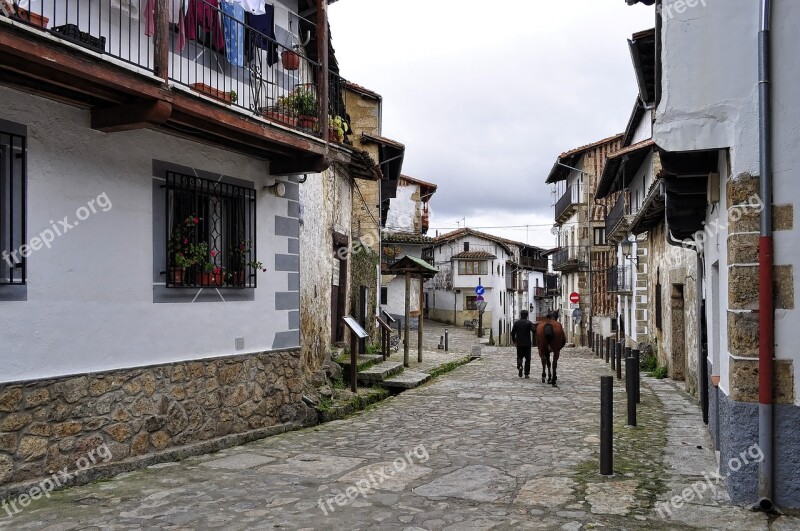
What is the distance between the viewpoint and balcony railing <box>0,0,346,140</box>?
6141mm

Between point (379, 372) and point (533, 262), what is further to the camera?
point (533, 262)

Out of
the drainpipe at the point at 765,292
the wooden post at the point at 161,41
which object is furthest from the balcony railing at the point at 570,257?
the wooden post at the point at 161,41

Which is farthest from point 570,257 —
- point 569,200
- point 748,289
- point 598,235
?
point 748,289

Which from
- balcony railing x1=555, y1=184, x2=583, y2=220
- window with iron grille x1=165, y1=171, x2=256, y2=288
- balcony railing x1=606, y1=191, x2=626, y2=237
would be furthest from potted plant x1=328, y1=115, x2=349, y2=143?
balcony railing x1=555, y1=184, x2=583, y2=220

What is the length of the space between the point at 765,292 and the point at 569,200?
35623 millimetres

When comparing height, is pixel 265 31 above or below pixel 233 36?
above

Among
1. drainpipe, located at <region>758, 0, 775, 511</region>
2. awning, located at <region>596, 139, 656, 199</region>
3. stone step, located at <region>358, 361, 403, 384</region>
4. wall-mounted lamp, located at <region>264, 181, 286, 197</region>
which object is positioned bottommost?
stone step, located at <region>358, 361, 403, 384</region>

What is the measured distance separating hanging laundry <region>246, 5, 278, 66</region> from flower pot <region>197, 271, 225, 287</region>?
116 inches

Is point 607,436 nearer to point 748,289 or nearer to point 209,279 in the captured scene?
point 748,289

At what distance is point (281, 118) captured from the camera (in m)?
8.55

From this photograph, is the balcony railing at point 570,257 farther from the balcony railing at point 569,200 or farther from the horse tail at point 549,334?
the horse tail at point 549,334

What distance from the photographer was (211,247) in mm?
7914

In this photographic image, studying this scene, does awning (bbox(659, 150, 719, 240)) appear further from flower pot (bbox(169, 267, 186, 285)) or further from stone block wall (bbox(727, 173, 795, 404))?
flower pot (bbox(169, 267, 186, 285))

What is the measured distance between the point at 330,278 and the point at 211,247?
494cm
